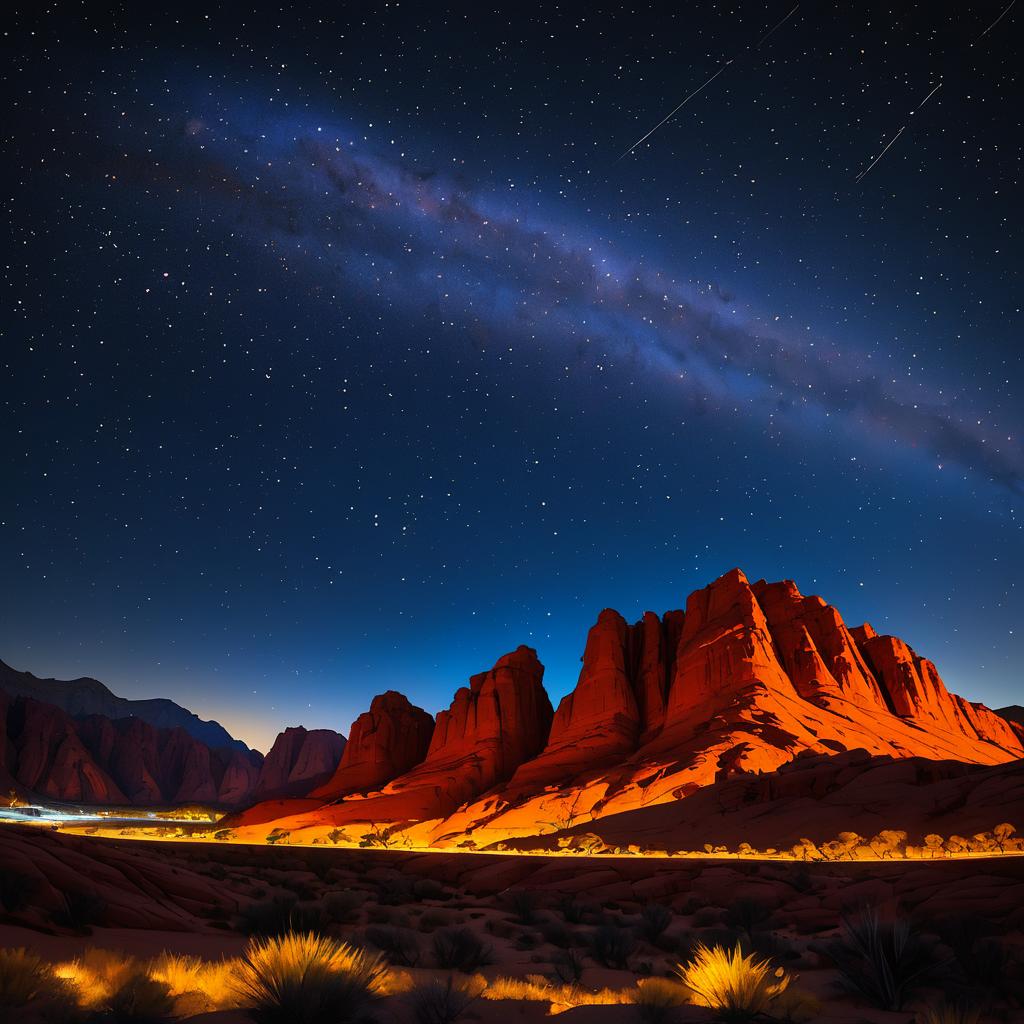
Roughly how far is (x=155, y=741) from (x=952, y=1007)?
16193cm

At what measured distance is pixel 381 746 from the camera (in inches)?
3393

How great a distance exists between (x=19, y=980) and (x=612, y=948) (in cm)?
873

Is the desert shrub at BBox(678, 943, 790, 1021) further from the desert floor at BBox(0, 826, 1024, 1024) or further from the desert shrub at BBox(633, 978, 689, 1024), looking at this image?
the desert floor at BBox(0, 826, 1024, 1024)

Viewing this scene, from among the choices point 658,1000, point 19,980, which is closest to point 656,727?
point 658,1000

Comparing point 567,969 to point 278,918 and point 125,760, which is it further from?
point 125,760

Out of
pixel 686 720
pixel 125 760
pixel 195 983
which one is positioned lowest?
pixel 125 760

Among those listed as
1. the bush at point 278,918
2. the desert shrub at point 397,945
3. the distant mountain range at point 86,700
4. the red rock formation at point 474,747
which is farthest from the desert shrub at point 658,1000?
the distant mountain range at point 86,700

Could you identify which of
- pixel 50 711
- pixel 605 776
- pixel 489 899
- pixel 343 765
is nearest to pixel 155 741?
pixel 50 711

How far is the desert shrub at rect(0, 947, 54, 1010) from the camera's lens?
16.3 feet

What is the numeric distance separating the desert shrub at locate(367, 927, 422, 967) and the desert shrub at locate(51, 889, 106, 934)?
4389 millimetres

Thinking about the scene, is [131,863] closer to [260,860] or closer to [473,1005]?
[473,1005]

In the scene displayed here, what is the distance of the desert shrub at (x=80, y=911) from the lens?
8.86 metres

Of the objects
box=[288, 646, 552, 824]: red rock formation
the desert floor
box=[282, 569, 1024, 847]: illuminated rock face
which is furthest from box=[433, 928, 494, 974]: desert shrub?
box=[288, 646, 552, 824]: red rock formation

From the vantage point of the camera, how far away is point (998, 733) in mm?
75438
